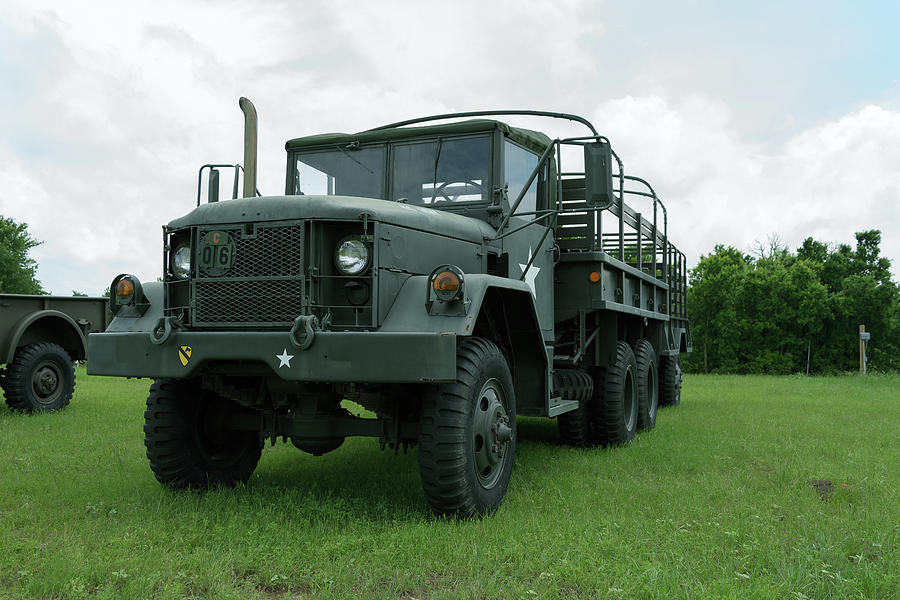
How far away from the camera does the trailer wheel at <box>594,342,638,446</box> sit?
7.63 m

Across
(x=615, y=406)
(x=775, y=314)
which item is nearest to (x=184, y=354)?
(x=615, y=406)

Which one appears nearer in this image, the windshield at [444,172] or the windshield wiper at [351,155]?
the windshield at [444,172]

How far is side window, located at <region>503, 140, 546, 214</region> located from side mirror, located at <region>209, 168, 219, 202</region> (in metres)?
2.19

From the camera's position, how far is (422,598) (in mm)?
3383

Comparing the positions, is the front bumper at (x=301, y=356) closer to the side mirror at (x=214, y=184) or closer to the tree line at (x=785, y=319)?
the side mirror at (x=214, y=184)

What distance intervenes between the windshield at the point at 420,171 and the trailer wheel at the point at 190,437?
76.1 inches

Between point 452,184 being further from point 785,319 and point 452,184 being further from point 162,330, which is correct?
point 785,319

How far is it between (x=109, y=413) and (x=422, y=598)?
25.9 ft

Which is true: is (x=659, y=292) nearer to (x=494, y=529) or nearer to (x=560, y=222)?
(x=560, y=222)

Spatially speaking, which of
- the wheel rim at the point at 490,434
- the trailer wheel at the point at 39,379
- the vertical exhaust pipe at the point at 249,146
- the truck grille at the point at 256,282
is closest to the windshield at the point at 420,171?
the vertical exhaust pipe at the point at 249,146

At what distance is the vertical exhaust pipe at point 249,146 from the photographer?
6176 millimetres

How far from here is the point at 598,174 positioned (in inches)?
196

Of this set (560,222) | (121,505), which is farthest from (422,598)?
(560,222)

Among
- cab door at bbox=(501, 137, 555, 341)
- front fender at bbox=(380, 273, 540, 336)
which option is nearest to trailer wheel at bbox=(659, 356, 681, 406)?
cab door at bbox=(501, 137, 555, 341)
